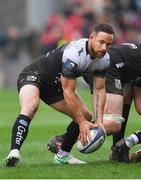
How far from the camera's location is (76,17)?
27.7m

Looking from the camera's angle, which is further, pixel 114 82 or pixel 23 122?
pixel 114 82

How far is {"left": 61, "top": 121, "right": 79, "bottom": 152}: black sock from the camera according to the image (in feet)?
38.3

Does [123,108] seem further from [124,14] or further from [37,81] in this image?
[124,14]

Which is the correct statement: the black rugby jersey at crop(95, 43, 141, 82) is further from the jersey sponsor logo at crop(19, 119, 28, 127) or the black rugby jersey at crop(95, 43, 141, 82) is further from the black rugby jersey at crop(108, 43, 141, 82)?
the jersey sponsor logo at crop(19, 119, 28, 127)

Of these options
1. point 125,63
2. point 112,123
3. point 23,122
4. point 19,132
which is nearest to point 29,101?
point 23,122

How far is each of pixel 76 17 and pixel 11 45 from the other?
2885 millimetres

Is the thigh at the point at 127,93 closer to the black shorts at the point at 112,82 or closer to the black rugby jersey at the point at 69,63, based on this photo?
the black shorts at the point at 112,82

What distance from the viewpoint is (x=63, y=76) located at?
10.9 metres

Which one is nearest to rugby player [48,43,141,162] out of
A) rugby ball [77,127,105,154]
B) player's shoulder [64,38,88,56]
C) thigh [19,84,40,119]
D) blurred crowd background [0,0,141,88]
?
rugby ball [77,127,105,154]

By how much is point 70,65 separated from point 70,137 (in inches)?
46.0

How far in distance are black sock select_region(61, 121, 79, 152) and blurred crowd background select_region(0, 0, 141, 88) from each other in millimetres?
14937

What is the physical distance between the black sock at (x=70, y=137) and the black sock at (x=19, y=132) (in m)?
0.81

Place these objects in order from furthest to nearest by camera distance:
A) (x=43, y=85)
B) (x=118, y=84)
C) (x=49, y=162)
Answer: (x=49, y=162) → (x=118, y=84) → (x=43, y=85)

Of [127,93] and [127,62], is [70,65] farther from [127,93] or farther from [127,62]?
[127,93]
